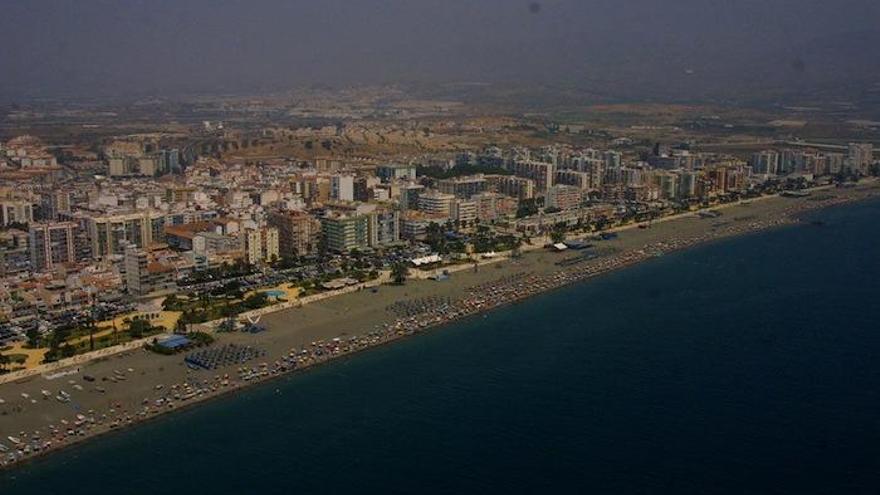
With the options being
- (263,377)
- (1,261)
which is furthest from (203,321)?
(1,261)

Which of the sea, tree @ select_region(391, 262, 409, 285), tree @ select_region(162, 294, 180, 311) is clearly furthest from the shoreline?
tree @ select_region(162, 294, 180, 311)

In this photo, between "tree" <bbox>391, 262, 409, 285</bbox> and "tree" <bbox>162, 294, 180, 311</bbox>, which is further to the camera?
"tree" <bbox>391, 262, 409, 285</bbox>

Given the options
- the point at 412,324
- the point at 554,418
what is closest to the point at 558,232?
the point at 412,324

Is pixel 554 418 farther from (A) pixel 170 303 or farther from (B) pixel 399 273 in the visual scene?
(A) pixel 170 303

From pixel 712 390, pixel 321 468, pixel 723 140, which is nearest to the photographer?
pixel 321 468

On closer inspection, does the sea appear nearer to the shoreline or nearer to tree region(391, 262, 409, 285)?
the shoreline

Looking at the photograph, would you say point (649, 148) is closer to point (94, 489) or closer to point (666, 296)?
point (666, 296)

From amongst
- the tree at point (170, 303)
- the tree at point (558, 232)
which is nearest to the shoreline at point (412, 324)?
the tree at point (558, 232)
